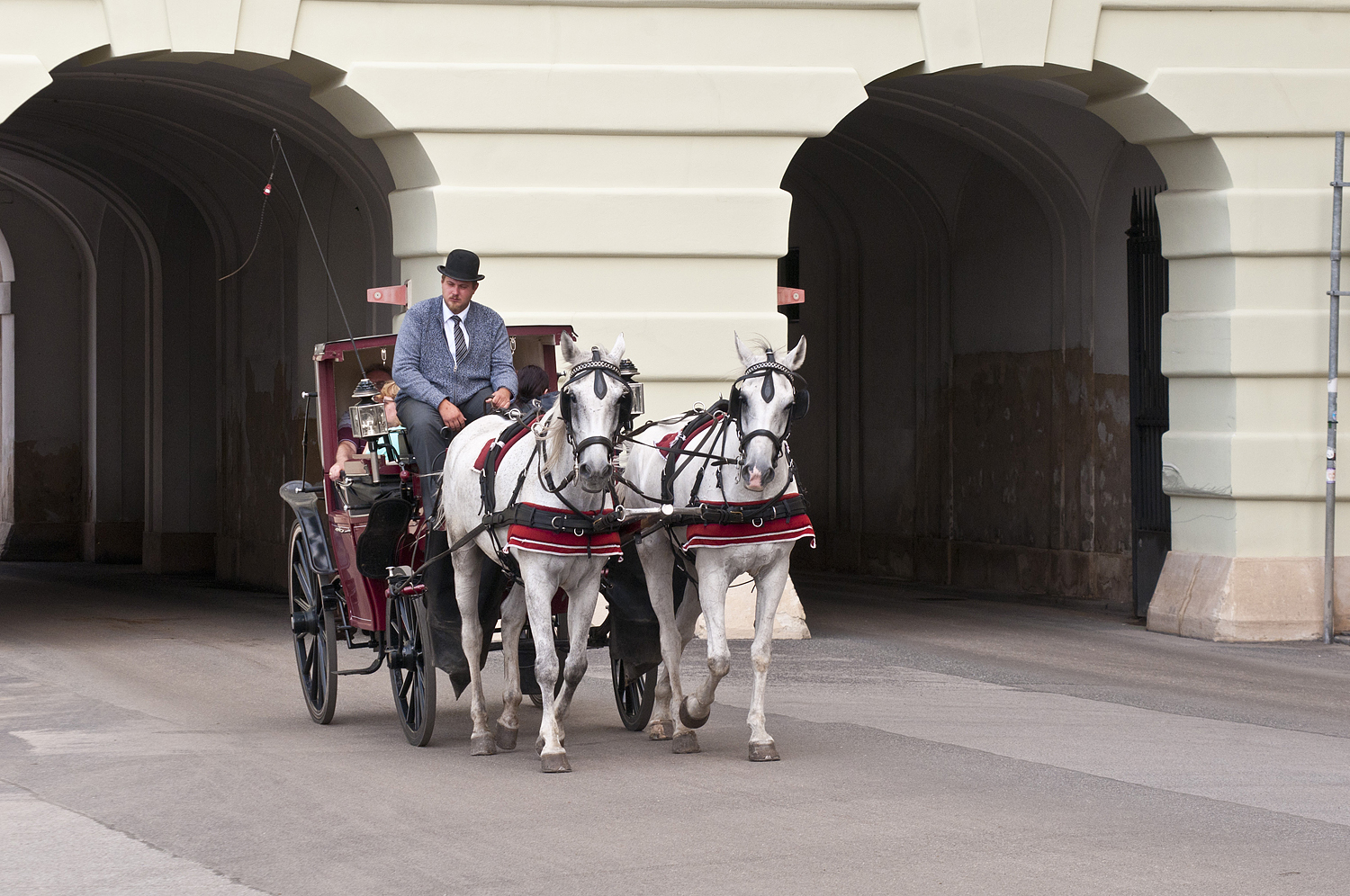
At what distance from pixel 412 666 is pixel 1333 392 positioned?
736 centimetres

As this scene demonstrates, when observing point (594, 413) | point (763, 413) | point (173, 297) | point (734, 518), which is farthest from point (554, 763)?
point (173, 297)

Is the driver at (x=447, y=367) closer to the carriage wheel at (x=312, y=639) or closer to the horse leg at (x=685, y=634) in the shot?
the carriage wheel at (x=312, y=639)

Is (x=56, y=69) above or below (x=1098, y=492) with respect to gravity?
above

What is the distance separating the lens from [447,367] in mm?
8305

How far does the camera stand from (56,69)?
1183cm

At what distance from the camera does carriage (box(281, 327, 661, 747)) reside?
7941 mm

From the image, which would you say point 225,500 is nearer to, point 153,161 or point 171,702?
point 153,161

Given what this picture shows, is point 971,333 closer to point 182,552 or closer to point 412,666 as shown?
point 182,552

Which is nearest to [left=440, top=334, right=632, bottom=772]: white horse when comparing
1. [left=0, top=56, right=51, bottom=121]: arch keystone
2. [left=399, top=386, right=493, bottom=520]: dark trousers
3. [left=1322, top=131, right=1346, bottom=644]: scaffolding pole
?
[left=399, top=386, right=493, bottom=520]: dark trousers

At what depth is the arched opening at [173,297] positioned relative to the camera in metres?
16.0

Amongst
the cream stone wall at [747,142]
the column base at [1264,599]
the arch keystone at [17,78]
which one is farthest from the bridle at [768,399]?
the column base at [1264,599]

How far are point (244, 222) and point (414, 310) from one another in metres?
11.4

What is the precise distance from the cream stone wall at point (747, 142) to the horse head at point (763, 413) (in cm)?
467

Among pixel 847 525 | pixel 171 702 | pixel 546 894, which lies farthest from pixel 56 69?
pixel 847 525
